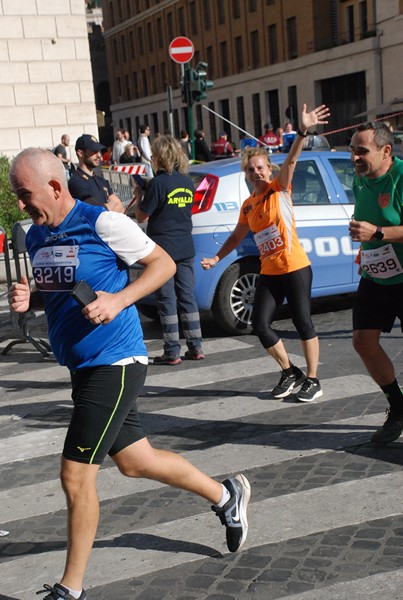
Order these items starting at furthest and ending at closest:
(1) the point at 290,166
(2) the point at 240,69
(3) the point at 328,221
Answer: (2) the point at 240,69 → (3) the point at 328,221 → (1) the point at 290,166

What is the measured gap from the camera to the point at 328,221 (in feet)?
30.8

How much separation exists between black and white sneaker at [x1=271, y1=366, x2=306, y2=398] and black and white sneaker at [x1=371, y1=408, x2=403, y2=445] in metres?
1.30

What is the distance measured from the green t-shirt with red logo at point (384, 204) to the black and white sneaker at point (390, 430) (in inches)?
31.5

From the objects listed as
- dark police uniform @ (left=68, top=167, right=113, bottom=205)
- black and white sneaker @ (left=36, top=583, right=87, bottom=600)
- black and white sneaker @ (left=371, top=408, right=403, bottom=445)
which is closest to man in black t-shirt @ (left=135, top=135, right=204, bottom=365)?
dark police uniform @ (left=68, top=167, right=113, bottom=205)

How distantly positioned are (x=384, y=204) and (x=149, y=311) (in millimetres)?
5059

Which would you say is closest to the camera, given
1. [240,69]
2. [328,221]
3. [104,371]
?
[104,371]

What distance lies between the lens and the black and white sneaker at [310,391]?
6574mm

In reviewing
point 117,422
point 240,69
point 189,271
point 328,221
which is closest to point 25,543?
point 117,422

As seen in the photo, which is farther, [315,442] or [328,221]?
[328,221]

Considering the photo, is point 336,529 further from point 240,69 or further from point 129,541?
point 240,69

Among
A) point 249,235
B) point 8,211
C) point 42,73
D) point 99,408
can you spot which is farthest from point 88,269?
point 42,73

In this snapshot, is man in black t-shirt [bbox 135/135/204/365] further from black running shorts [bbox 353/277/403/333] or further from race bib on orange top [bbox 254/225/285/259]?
black running shorts [bbox 353/277/403/333]

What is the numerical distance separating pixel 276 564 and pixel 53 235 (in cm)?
166

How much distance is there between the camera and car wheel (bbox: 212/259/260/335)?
8.98 m
